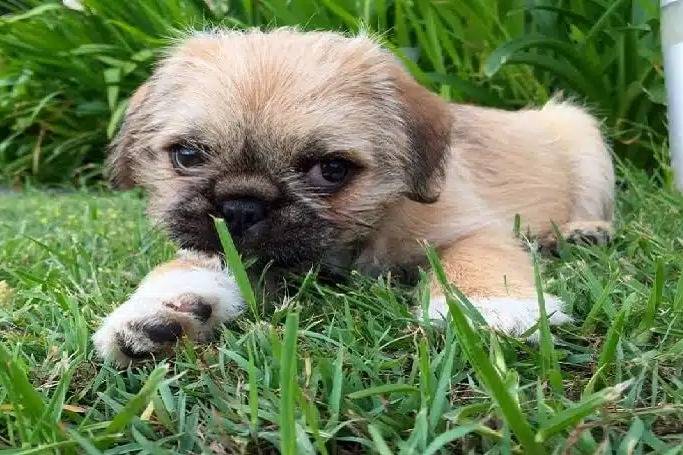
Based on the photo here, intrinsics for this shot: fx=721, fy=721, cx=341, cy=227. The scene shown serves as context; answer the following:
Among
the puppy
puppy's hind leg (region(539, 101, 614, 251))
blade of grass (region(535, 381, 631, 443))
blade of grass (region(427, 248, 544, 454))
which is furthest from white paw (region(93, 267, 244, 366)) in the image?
puppy's hind leg (region(539, 101, 614, 251))

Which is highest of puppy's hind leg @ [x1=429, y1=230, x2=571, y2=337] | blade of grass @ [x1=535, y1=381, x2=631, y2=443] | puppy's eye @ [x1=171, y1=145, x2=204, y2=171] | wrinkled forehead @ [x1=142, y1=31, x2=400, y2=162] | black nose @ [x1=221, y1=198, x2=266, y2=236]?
wrinkled forehead @ [x1=142, y1=31, x2=400, y2=162]

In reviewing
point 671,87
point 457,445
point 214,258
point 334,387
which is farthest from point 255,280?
point 671,87

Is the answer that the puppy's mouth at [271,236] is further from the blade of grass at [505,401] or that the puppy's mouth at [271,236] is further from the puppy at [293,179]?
the blade of grass at [505,401]

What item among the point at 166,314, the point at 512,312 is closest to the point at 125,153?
the point at 166,314

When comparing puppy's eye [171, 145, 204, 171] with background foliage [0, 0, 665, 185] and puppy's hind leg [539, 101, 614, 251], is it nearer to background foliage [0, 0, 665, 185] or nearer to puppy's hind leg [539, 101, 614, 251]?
background foliage [0, 0, 665, 185]

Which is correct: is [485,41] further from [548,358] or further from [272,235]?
[548,358]

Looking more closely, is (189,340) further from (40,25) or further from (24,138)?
(24,138)
